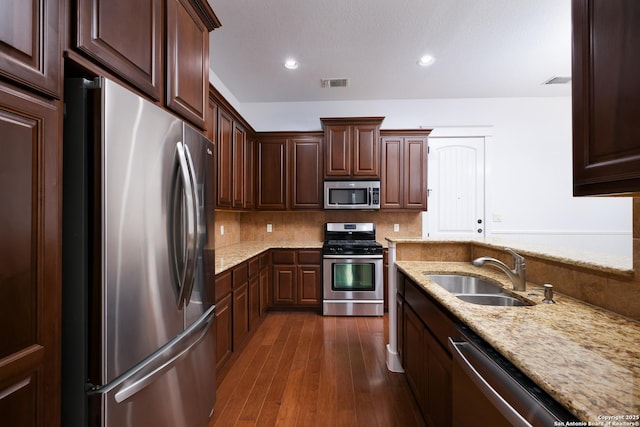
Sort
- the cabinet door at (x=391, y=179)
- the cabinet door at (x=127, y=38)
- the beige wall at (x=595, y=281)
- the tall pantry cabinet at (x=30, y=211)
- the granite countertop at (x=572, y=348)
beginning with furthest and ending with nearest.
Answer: the cabinet door at (x=391, y=179), the beige wall at (x=595, y=281), the cabinet door at (x=127, y=38), the tall pantry cabinet at (x=30, y=211), the granite countertop at (x=572, y=348)

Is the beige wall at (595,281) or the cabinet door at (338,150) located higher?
the cabinet door at (338,150)

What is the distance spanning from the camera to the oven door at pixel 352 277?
339 cm

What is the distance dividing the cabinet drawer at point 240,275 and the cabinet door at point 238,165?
29.6 inches

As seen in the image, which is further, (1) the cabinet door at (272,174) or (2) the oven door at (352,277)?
(1) the cabinet door at (272,174)

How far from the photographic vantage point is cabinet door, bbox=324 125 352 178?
3617 mm

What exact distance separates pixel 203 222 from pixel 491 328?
140 centimetres

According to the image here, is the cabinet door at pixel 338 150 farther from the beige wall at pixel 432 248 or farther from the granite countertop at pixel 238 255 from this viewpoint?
the granite countertop at pixel 238 255

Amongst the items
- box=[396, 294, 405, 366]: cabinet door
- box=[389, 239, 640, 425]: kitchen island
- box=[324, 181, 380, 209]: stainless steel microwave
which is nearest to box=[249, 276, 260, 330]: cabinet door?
box=[324, 181, 380, 209]: stainless steel microwave

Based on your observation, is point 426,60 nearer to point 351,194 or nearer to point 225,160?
point 351,194

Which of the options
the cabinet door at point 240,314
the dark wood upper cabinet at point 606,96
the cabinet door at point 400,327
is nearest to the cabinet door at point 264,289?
the cabinet door at point 240,314

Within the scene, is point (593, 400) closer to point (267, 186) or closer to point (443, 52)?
point (443, 52)

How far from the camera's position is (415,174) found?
3723 mm

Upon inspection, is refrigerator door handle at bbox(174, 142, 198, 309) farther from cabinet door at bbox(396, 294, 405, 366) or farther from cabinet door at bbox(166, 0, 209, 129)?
cabinet door at bbox(396, 294, 405, 366)

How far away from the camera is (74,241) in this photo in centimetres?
88
